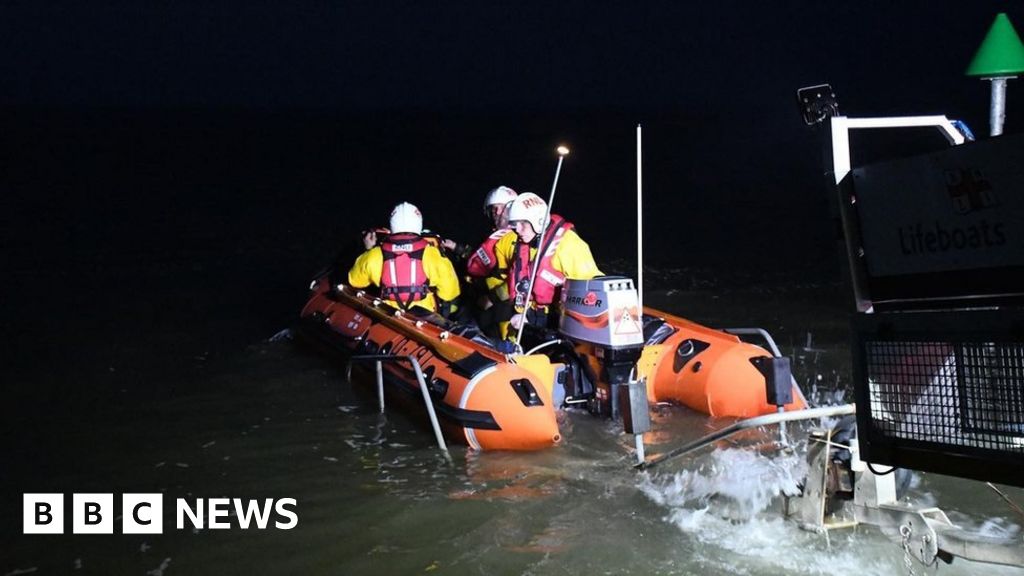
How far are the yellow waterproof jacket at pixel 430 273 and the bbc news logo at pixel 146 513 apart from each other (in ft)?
8.28

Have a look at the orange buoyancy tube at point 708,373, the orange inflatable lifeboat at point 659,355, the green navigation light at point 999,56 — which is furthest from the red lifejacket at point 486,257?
the green navigation light at point 999,56

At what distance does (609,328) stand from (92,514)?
97.8 inches

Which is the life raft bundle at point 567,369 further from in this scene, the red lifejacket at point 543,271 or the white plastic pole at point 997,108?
the white plastic pole at point 997,108

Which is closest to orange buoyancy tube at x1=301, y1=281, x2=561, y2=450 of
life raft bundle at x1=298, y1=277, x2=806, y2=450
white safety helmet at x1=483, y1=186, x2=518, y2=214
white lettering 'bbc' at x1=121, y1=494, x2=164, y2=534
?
life raft bundle at x1=298, y1=277, x2=806, y2=450

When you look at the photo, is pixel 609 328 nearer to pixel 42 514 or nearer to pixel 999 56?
pixel 999 56

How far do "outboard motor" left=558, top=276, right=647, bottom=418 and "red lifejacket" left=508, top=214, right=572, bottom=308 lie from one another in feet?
2.00

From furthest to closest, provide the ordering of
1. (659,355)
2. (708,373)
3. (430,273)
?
1. (430,273)
2. (659,355)
3. (708,373)

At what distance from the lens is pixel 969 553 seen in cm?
273

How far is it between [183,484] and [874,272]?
368 centimetres

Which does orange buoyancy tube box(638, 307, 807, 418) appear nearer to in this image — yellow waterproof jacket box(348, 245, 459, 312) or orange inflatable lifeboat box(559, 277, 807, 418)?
orange inflatable lifeboat box(559, 277, 807, 418)

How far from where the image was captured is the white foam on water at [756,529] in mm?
3566

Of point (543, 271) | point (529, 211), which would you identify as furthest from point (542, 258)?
point (529, 211)

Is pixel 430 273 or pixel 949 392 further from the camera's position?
pixel 430 273

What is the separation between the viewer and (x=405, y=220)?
6.93m
